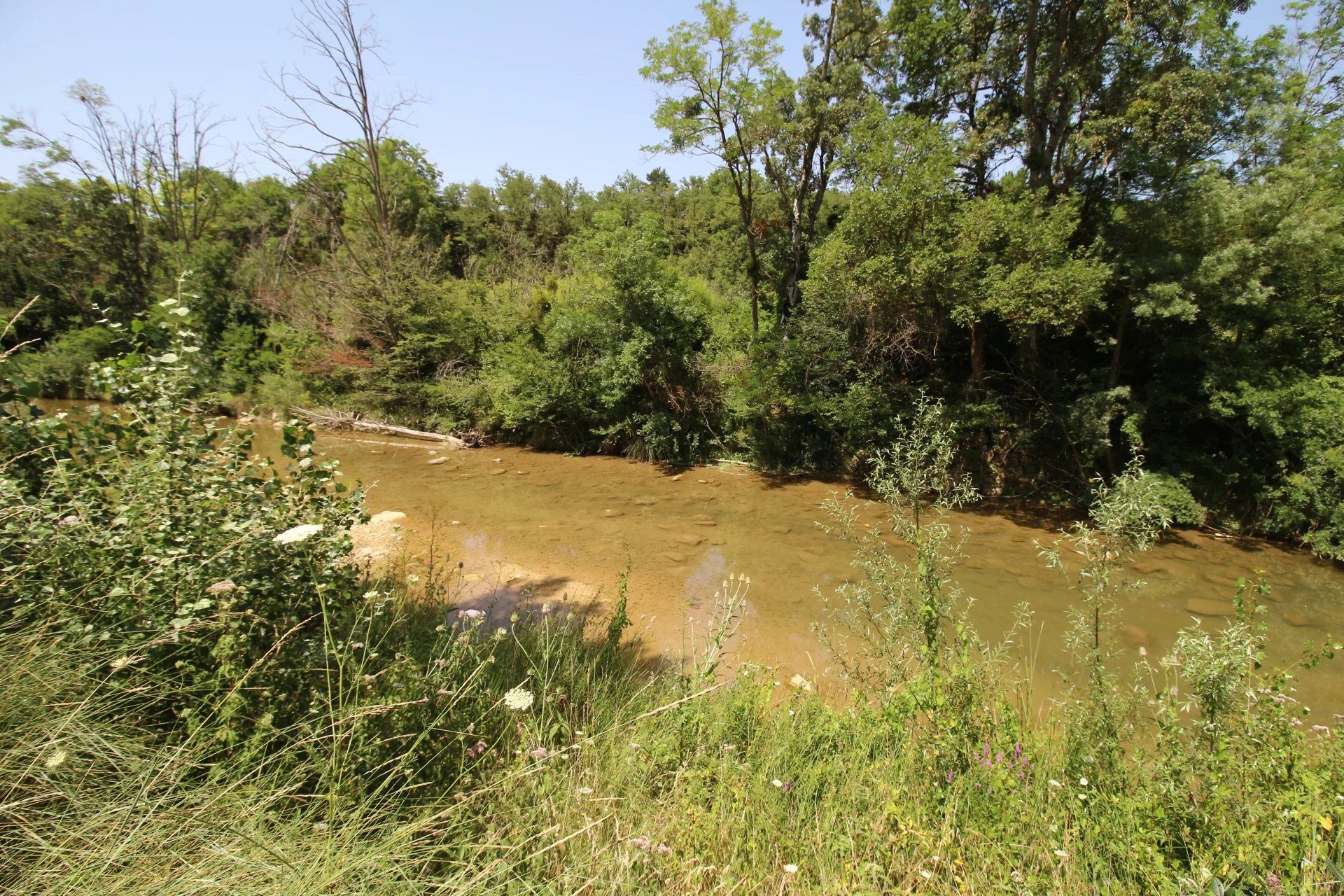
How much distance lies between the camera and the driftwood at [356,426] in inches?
623

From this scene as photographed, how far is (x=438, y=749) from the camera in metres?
2.31

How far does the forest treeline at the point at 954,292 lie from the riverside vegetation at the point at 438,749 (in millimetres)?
1122

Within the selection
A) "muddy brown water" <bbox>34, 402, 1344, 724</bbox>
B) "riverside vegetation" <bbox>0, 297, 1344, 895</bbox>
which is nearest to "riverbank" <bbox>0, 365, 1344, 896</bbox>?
"riverside vegetation" <bbox>0, 297, 1344, 895</bbox>

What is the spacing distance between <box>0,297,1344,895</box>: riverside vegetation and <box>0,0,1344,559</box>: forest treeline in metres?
1.12

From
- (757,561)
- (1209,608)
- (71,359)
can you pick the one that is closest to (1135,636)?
(1209,608)

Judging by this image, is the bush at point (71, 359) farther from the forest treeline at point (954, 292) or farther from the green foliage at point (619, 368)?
the green foliage at point (619, 368)

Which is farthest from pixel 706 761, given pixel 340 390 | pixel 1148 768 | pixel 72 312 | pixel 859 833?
pixel 72 312

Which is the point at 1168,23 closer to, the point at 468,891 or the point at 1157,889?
the point at 1157,889

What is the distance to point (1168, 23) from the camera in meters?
9.18

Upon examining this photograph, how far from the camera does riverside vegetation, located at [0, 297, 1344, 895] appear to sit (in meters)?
1.74

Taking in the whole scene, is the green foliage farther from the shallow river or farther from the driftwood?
the driftwood

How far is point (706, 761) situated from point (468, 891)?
4.29 feet

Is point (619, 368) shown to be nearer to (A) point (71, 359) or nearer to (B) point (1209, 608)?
(B) point (1209, 608)

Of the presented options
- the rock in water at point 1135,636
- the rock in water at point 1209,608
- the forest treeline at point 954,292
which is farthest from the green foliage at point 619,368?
the rock in water at point 1209,608
